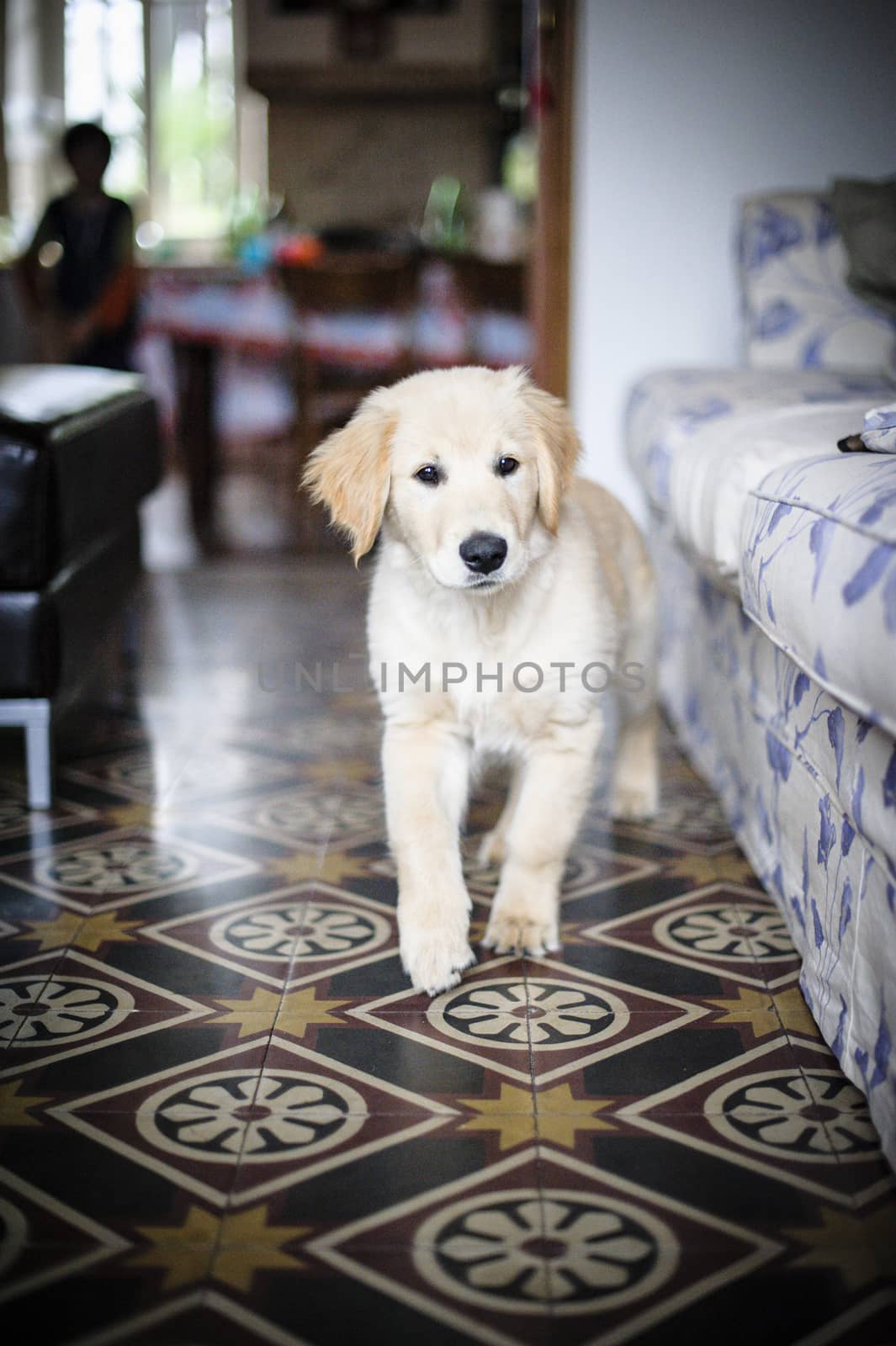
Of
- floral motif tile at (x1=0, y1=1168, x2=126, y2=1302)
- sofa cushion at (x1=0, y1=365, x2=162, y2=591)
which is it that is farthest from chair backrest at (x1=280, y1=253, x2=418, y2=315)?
floral motif tile at (x1=0, y1=1168, x2=126, y2=1302)

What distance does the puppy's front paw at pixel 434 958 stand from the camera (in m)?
1.75

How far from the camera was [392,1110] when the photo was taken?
4.74ft

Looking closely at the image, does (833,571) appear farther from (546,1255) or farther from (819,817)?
(546,1255)

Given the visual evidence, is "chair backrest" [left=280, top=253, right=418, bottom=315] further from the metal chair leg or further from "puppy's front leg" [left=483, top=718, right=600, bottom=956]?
"puppy's front leg" [left=483, top=718, right=600, bottom=956]

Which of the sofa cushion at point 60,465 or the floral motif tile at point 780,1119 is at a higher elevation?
the sofa cushion at point 60,465

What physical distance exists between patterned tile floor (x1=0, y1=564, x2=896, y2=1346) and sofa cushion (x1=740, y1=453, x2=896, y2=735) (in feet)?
1.61

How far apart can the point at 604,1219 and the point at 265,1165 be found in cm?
35

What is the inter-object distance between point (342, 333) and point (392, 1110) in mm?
5346

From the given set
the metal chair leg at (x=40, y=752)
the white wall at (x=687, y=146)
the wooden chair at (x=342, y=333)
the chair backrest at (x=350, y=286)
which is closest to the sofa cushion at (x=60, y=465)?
the metal chair leg at (x=40, y=752)

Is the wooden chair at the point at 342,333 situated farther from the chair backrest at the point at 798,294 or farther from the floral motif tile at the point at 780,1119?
the floral motif tile at the point at 780,1119

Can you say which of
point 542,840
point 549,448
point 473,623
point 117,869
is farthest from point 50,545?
point 542,840

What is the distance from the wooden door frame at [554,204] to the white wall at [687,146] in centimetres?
7

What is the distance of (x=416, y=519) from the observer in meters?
1.90

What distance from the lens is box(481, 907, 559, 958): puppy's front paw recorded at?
6.15ft
